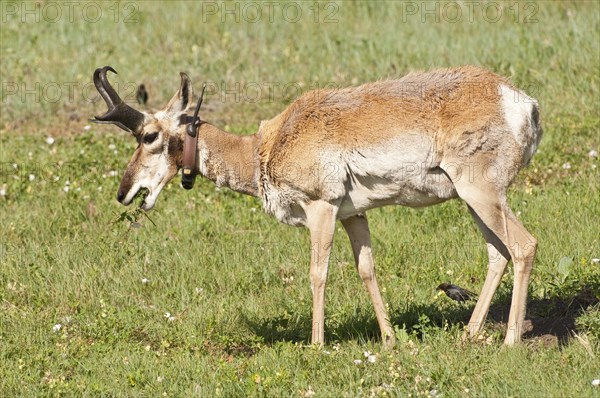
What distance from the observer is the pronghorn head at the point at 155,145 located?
9.28m

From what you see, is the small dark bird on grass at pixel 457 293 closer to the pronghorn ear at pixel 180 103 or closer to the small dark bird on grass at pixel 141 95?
the pronghorn ear at pixel 180 103

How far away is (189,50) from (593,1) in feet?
20.9

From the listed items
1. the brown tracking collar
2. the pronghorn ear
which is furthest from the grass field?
the pronghorn ear

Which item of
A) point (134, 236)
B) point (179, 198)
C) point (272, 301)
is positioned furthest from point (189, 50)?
point (272, 301)

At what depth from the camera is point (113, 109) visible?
9.09m

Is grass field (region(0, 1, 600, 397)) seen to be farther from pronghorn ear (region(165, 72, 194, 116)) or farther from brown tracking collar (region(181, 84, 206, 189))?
pronghorn ear (region(165, 72, 194, 116))

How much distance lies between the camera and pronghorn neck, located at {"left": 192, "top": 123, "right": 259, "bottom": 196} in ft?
30.7

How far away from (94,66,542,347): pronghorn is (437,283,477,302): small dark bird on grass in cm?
57

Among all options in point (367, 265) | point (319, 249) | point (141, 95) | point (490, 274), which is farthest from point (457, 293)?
point (141, 95)

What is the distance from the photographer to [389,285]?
1017 centimetres

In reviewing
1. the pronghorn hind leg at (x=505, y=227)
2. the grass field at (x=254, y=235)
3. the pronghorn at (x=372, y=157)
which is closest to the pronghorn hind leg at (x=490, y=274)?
the pronghorn at (x=372, y=157)

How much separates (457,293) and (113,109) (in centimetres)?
344

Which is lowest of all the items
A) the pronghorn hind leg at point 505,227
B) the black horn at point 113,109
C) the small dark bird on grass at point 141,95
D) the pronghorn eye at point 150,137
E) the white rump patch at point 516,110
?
the small dark bird on grass at point 141,95

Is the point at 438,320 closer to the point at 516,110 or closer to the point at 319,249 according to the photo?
the point at 319,249
